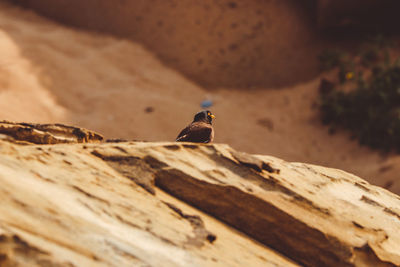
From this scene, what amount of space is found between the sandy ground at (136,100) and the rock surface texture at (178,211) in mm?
3303

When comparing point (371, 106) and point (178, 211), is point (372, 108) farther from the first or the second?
point (178, 211)

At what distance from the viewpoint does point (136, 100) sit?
24.7ft

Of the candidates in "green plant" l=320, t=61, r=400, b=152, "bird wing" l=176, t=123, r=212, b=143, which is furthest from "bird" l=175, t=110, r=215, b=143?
"green plant" l=320, t=61, r=400, b=152

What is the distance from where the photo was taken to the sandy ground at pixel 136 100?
21.9 feet

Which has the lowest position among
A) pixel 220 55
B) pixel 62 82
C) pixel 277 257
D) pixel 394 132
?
pixel 277 257

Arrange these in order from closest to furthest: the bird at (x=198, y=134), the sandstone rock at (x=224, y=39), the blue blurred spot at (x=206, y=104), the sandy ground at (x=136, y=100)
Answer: the bird at (x=198, y=134) → the sandy ground at (x=136, y=100) → the blue blurred spot at (x=206, y=104) → the sandstone rock at (x=224, y=39)

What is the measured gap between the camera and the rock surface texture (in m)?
1.88

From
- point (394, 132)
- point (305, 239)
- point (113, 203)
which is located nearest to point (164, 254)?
point (113, 203)

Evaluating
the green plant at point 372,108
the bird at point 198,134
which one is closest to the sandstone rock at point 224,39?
the green plant at point 372,108

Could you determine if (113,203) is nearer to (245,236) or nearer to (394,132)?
(245,236)

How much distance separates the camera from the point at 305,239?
2.61 metres

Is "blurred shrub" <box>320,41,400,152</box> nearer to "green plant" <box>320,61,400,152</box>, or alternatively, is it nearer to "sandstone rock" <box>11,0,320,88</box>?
"green plant" <box>320,61,400,152</box>

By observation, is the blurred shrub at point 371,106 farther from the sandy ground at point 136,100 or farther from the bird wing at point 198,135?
the bird wing at point 198,135

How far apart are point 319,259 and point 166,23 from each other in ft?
24.1
